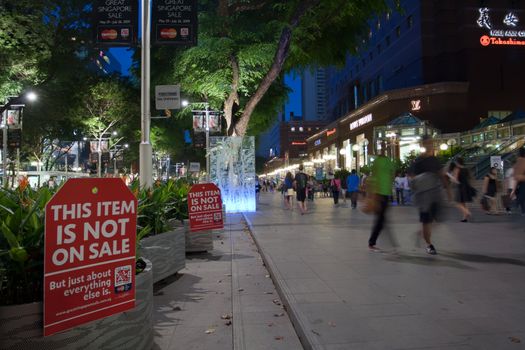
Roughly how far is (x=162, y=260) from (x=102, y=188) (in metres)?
→ 3.42

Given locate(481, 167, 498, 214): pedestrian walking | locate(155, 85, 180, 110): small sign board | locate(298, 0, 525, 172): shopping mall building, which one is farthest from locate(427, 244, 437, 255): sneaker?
locate(298, 0, 525, 172): shopping mall building

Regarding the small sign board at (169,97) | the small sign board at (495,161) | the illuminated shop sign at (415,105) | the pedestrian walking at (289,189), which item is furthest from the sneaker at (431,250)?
the illuminated shop sign at (415,105)

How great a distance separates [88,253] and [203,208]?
6.10 m

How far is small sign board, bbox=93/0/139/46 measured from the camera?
952cm

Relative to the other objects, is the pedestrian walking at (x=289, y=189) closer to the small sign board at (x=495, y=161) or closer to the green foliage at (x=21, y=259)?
the small sign board at (x=495, y=161)

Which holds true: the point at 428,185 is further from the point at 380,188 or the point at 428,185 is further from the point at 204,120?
the point at 204,120

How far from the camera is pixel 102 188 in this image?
3.11 m

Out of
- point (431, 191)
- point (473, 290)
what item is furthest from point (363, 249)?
point (473, 290)

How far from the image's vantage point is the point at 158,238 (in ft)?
20.6

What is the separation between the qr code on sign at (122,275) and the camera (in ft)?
10.5

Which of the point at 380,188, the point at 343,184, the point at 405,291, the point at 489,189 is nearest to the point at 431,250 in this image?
the point at 380,188

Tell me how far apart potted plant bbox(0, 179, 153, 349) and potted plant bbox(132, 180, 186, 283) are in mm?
2363

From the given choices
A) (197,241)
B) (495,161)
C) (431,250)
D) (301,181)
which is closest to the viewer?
(431,250)

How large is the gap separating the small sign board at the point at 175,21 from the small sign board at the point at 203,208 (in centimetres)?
327
